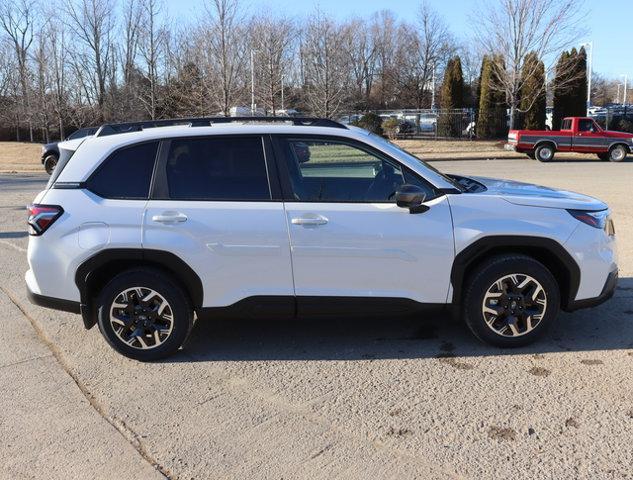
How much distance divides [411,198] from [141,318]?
7.17 ft

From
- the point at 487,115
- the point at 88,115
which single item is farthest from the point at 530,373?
the point at 88,115

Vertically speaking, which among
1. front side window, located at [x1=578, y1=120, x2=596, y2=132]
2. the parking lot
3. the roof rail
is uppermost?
front side window, located at [x1=578, y1=120, x2=596, y2=132]

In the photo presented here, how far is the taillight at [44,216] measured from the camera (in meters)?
4.22

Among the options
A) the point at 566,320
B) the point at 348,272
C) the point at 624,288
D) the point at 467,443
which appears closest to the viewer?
the point at 467,443

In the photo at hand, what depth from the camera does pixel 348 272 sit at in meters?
4.21

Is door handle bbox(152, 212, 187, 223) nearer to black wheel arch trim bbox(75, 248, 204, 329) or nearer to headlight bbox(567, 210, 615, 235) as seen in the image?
black wheel arch trim bbox(75, 248, 204, 329)

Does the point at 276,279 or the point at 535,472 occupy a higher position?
the point at 276,279

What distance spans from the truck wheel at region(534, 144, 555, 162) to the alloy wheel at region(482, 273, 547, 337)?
2227 centimetres

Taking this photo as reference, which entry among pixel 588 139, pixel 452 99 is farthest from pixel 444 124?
pixel 588 139

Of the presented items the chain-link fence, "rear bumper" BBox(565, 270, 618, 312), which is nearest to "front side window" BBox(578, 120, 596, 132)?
the chain-link fence

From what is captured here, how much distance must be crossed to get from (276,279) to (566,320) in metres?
2.69

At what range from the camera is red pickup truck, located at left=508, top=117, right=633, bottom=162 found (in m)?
24.6

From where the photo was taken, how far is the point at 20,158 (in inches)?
1128

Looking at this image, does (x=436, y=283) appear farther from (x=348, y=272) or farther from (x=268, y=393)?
(x=268, y=393)
